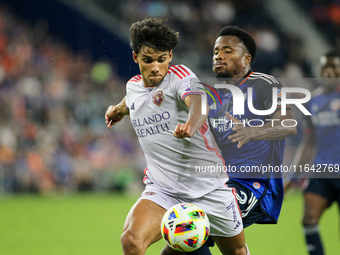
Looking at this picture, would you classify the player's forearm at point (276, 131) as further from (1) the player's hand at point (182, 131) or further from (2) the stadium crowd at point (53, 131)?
(2) the stadium crowd at point (53, 131)

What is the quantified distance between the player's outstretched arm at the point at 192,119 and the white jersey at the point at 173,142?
16 cm

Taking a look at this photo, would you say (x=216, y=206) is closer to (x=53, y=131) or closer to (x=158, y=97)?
(x=158, y=97)

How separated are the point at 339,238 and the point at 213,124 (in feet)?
13.7

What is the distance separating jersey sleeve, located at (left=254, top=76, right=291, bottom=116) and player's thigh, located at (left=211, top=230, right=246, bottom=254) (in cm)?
100

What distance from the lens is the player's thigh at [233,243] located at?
424 cm

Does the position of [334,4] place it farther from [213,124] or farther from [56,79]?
[213,124]

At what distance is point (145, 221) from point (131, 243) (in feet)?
0.71

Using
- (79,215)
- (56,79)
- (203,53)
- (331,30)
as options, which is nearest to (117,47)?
(56,79)

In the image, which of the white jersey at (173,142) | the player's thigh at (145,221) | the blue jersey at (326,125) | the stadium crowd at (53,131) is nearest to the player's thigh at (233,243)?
the white jersey at (173,142)

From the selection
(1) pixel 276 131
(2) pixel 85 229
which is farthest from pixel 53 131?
(1) pixel 276 131

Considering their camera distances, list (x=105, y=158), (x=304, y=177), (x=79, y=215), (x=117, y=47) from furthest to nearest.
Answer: (x=117, y=47) → (x=105, y=158) → (x=79, y=215) → (x=304, y=177)

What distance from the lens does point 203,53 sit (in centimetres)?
1638

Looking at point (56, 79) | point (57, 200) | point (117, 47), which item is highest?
point (117, 47)

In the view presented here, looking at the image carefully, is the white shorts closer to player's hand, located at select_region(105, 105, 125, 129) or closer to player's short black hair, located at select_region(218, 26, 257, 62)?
player's hand, located at select_region(105, 105, 125, 129)
